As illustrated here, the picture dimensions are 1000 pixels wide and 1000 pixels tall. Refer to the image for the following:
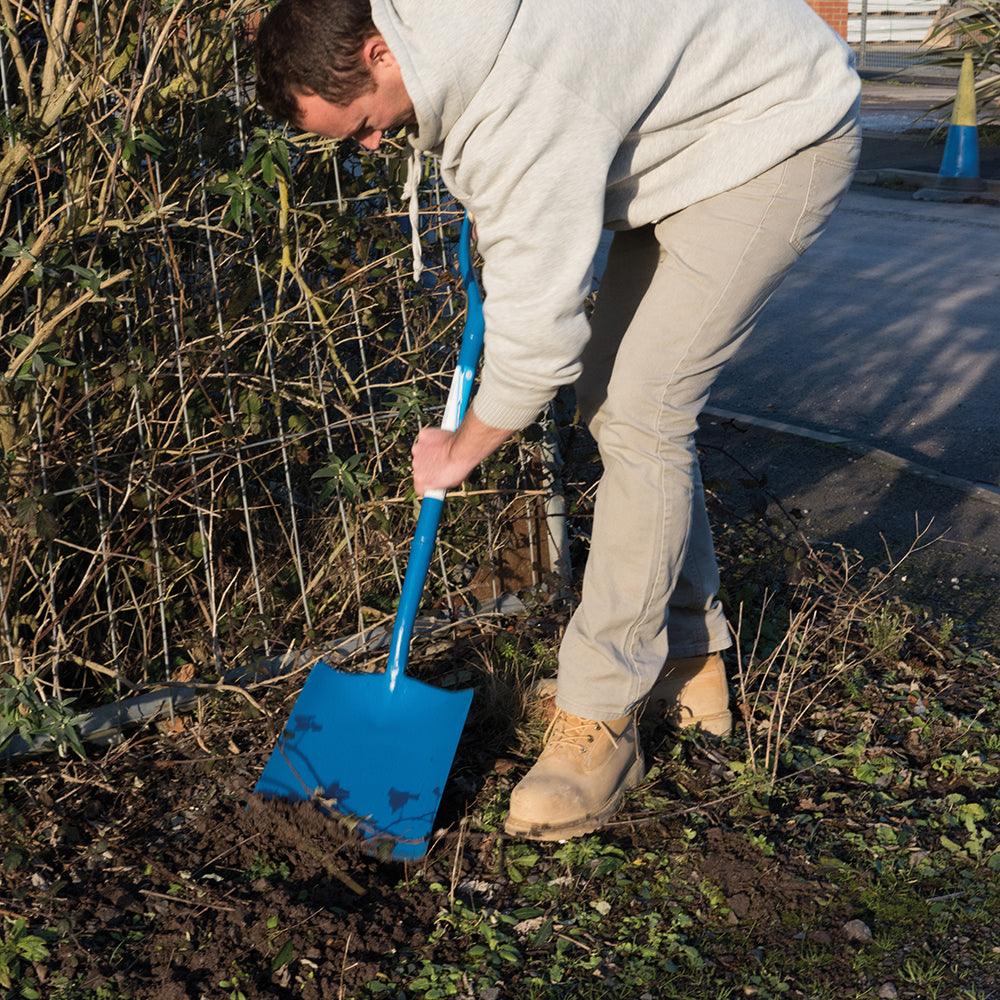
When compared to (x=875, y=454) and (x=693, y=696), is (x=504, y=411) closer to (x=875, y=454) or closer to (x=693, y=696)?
(x=693, y=696)

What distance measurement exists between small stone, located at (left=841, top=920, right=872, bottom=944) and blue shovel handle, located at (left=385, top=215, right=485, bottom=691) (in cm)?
105

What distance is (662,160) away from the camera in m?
2.52

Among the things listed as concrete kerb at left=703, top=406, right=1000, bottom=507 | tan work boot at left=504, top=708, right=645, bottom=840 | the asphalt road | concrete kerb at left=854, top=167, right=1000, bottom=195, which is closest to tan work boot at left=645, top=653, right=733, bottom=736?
tan work boot at left=504, top=708, right=645, bottom=840

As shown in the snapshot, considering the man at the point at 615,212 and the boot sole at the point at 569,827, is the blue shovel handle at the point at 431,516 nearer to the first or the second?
the man at the point at 615,212

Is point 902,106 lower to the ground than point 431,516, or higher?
lower

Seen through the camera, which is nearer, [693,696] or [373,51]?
[373,51]

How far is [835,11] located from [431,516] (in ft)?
88.4

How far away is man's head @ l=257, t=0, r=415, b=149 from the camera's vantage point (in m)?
2.16

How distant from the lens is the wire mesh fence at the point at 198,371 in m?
2.86

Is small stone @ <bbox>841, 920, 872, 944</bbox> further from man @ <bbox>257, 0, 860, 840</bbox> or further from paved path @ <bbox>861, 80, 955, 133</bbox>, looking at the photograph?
paved path @ <bbox>861, 80, 955, 133</bbox>

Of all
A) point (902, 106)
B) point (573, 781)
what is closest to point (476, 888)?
point (573, 781)

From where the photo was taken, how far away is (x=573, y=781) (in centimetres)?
276

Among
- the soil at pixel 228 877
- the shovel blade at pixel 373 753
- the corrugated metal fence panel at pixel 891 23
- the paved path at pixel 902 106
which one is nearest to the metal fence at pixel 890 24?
the corrugated metal fence panel at pixel 891 23

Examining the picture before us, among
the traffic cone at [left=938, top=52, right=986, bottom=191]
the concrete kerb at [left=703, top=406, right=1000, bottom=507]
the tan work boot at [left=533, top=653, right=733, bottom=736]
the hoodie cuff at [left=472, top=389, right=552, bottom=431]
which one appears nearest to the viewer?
the hoodie cuff at [left=472, top=389, right=552, bottom=431]
